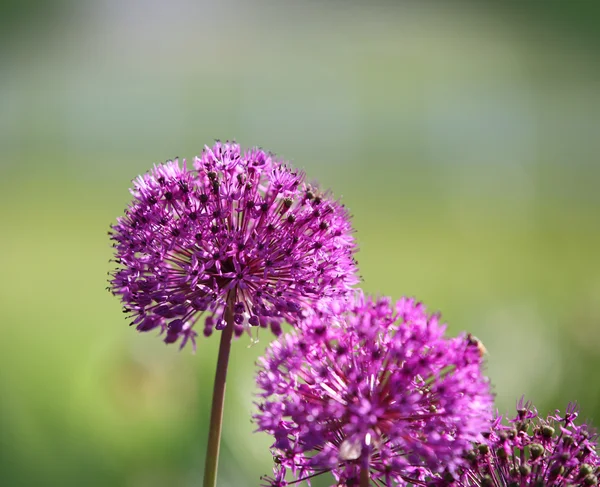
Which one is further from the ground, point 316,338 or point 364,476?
point 316,338

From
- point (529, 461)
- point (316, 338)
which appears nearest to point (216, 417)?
point (316, 338)

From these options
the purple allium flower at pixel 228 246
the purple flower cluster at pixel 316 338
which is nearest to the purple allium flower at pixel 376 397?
the purple flower cluster at pixel 316 338

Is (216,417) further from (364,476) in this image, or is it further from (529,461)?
(529,461)

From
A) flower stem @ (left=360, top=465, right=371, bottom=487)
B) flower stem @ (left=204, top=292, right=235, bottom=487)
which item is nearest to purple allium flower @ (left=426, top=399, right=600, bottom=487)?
flower stem @ (left=360, top=465, right=371, bottom=487)

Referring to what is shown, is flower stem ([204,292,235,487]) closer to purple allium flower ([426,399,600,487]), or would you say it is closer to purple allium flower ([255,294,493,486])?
purple allium flower ([255,294,493,486])

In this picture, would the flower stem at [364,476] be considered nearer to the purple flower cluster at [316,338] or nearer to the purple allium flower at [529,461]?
the purple flower cluster at [316,338]

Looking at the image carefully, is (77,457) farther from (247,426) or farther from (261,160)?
(261,160)
